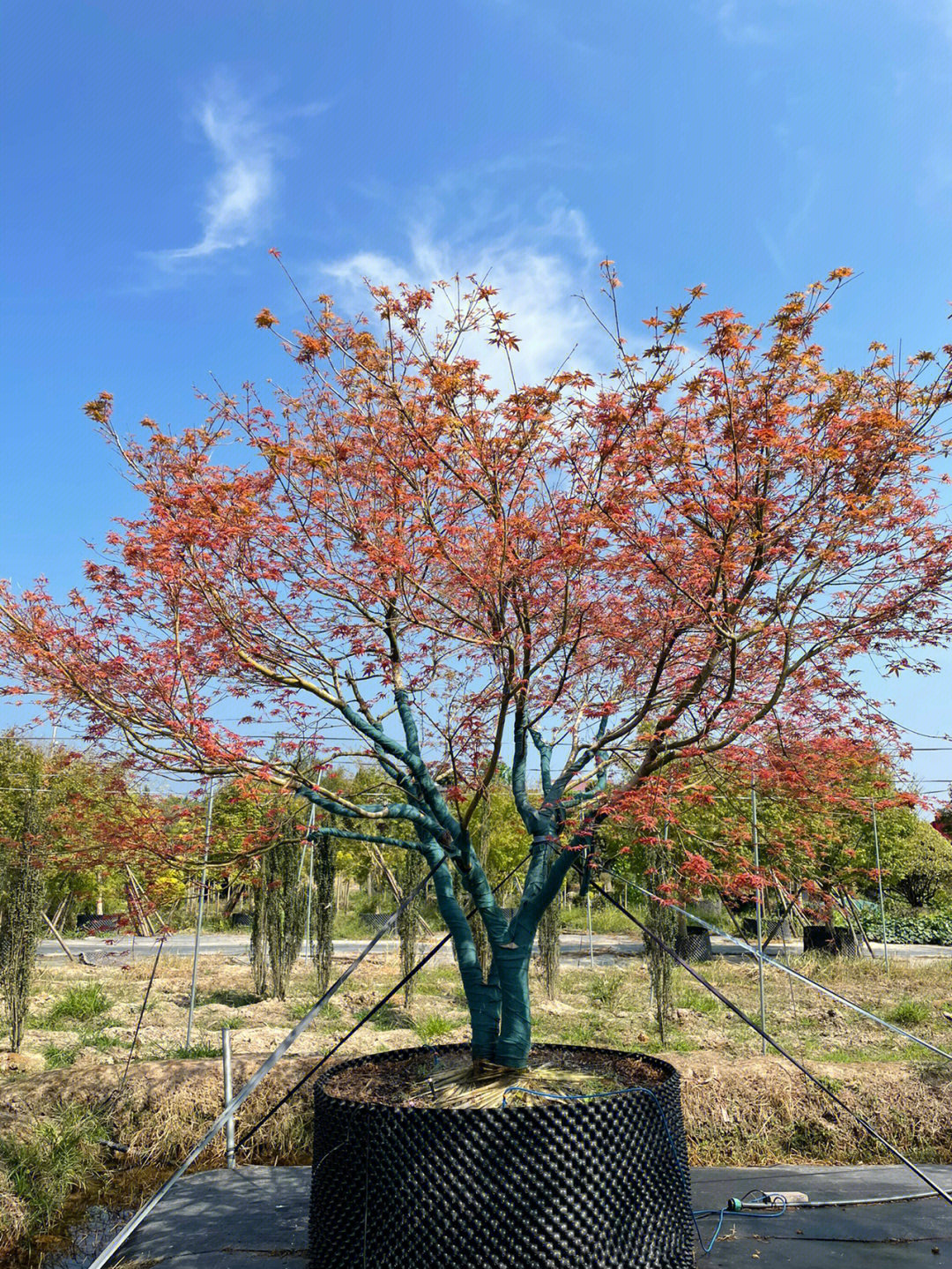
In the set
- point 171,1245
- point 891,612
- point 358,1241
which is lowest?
point 171,1245

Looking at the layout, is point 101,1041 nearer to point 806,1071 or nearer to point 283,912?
point 283,912

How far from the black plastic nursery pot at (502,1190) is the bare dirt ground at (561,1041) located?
2.46 metres

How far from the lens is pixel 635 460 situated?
446 centimetres

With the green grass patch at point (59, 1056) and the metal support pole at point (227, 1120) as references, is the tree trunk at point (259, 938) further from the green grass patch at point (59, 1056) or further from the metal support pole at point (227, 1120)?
the metal support pole at point (227, 1120)

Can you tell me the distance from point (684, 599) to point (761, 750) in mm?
1141

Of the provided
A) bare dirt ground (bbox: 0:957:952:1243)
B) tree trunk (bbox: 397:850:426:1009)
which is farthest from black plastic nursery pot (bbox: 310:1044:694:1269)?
tree trunk (bbox: 397:850:426:1009)

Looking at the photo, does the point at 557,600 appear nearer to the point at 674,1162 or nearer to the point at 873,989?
the point at 674,1162

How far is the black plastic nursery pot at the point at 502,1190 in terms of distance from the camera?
11.9 ft

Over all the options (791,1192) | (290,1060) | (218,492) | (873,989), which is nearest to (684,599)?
(218,492)

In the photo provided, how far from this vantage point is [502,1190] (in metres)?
3.66

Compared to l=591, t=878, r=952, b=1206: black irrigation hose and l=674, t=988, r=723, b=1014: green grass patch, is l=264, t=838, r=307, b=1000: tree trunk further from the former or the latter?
l=591, t=878, r=952, b=1206: black irrigation hose

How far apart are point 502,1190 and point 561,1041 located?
5.73 metres

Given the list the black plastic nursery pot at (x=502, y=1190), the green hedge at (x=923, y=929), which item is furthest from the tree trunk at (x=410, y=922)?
the green hedge at (x=923, y=929)

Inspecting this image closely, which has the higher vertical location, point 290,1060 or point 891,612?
point 891,612
